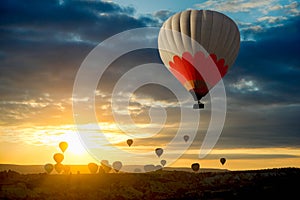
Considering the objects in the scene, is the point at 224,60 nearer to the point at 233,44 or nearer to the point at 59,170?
the point at 233,44

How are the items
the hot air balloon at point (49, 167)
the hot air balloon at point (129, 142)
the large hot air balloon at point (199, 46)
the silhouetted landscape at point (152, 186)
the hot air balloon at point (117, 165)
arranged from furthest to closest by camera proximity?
the hot air balloon at point (117, 165) → the hot air balloon at point (49, 167) → the hot air balloon at point (129, 142) → the large hot air balloon at point (199, 46) → the silhouetted landscape at point (152, 186)

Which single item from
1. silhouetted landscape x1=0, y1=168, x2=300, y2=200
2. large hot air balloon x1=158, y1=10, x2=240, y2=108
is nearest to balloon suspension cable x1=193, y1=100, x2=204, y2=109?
large hot air balloon x1=158, y1=10, x2=240, y2=108

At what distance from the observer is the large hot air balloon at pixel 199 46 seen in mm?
81438

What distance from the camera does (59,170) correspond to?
134m

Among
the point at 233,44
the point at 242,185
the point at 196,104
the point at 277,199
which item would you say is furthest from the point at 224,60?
the point at 277,199

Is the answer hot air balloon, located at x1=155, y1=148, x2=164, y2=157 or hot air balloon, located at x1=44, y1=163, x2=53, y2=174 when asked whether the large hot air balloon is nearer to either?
hot air balloon, located at x1=155, y1=148, x2=164, y2=157

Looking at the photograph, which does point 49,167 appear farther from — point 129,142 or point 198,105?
point 198,105

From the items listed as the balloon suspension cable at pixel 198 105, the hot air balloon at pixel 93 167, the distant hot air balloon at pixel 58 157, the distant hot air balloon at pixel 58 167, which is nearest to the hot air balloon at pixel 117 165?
the hot air balloon at pixel 93 167

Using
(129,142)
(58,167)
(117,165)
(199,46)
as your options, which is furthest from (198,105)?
(117,165)

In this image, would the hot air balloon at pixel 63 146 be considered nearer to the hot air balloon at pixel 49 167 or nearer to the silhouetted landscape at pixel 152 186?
the hot air balloon at pixel 49 167

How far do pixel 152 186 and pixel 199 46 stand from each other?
26.4 meters

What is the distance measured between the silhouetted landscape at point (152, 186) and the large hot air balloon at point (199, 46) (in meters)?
15.5

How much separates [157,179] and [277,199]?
79.3ft

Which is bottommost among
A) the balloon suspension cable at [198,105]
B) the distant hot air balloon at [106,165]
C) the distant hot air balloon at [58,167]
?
the balloon suspension cable at [198,105]
